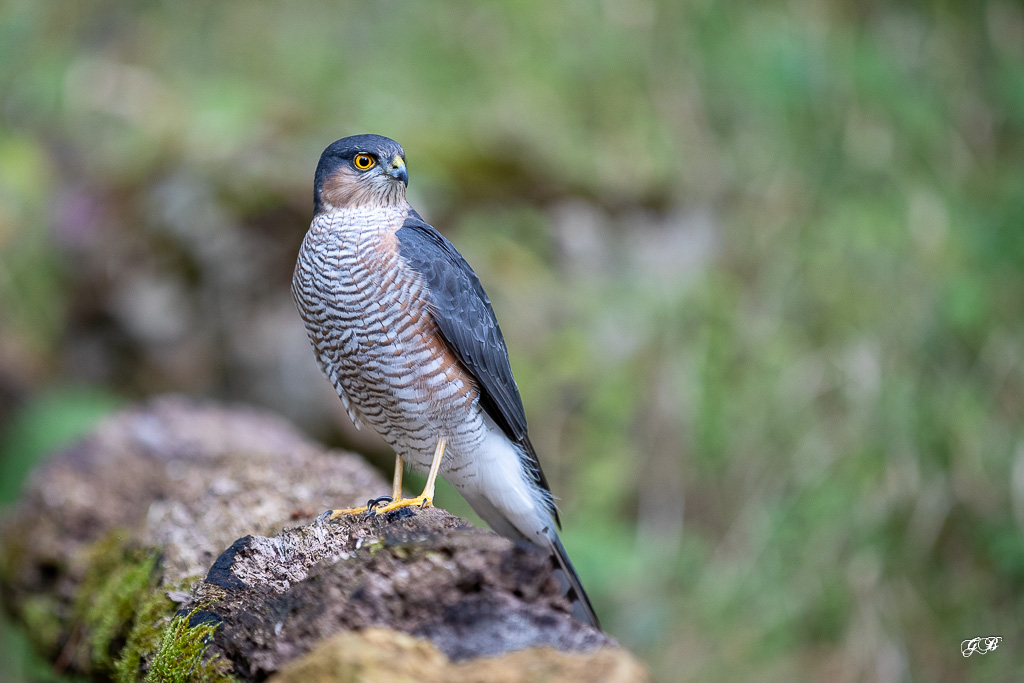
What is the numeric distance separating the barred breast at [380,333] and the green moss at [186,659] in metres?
1.07

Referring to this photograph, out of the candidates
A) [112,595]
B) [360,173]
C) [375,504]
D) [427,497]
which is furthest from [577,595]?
[360,173]

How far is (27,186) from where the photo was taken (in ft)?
26.4

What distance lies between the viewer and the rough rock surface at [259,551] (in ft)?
Result: 6.46

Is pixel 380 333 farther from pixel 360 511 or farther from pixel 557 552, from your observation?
pixel 557 552

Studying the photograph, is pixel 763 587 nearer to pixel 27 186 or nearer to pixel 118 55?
pixel 27 186

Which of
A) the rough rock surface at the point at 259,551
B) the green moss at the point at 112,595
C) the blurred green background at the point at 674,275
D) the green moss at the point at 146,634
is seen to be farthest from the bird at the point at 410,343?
the blurred green background at the point at 674,275

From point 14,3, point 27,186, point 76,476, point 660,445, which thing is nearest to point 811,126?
point 660,445

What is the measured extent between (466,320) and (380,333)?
361 mm

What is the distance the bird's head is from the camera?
330cm

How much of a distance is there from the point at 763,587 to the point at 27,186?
24.4 feet

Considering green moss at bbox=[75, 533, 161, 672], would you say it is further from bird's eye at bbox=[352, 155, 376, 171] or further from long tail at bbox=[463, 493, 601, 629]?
bird's eye at bbox=[352, 155, 376, 171]

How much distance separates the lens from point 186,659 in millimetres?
2279

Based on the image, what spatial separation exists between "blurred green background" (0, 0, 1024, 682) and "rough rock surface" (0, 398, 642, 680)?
210cm

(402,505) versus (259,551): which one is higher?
(402,505)
